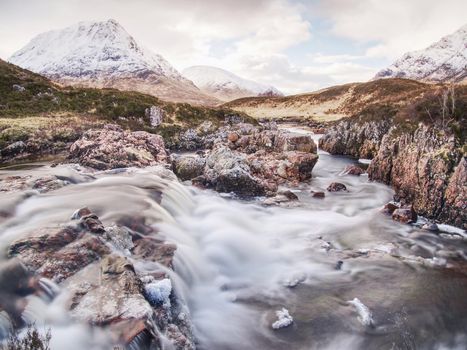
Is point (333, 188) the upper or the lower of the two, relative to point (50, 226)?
lower

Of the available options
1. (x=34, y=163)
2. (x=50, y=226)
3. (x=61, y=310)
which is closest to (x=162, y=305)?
(x=61, y=310)

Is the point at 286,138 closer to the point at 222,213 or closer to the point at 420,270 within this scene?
the point at 222,213

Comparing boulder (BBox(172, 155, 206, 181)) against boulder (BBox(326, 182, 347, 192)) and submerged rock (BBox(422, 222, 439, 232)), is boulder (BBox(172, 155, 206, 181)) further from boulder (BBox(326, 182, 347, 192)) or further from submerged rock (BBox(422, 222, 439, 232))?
submerged rock (BBox(422, 222, 439, 232))

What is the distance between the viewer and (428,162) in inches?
615

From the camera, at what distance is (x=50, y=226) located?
9523mm

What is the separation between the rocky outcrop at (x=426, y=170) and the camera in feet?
46.1

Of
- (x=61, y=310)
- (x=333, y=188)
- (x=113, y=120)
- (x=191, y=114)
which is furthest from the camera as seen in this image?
(x=191, y=114)

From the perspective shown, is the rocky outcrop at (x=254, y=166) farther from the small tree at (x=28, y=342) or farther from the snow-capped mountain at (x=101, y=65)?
the snow-capped mountain at (x=101, y=65)

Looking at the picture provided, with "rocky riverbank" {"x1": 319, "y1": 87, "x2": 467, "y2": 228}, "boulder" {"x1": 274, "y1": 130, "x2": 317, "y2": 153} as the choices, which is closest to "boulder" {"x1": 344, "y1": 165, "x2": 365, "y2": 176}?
"rocky riverbank" {"x1": 319, "y1": 87, "x2": 467, "y2": 228}

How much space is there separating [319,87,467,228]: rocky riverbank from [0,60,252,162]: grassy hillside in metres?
19.2

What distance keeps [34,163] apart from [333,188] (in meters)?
16.0

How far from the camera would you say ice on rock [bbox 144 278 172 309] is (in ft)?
24.9

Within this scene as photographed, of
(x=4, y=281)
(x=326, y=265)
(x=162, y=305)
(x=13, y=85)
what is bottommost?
(x=326, y=265)

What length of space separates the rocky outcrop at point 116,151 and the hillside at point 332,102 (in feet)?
147
